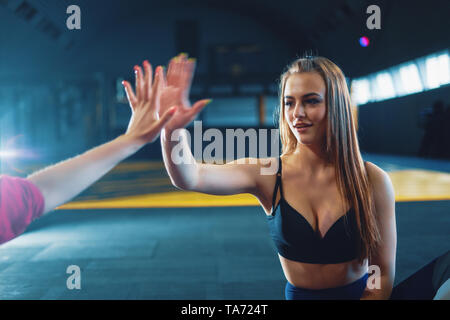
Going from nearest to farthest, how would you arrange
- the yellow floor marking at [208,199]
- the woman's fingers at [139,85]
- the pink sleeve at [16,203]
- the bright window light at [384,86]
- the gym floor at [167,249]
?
the pink sleeve at [16,203], the woman's fingers at [139,85], the gym floor at [167,249], the yellow floor marking at [208,199], the bright window light at [384,86]

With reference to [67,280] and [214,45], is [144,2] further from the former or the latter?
[67,280]

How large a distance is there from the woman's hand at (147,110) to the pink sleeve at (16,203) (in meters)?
0.18

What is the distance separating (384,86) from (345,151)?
51.9ft

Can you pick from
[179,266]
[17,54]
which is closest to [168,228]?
[179,266]

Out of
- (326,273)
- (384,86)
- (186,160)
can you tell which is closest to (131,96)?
(186,160)

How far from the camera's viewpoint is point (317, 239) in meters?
1.14

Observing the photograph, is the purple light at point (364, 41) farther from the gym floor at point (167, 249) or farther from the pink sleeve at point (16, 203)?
the pink sleeve at point (16, 203)

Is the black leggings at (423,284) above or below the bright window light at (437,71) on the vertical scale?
below

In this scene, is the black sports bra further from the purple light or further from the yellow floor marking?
the purple light

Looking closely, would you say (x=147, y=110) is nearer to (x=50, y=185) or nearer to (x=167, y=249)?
(x=50, y=185)

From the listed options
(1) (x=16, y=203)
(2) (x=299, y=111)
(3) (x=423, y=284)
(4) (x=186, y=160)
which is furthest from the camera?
(3) (x=423, y=284)

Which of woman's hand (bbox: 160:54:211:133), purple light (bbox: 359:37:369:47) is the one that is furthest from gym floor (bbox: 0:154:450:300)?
purple light (bbox: 359:37:369:47)

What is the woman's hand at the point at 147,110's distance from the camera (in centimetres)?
70

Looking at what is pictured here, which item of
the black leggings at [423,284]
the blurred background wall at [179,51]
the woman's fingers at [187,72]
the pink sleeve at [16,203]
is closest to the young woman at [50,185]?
the pink sleeve at [16,203]
